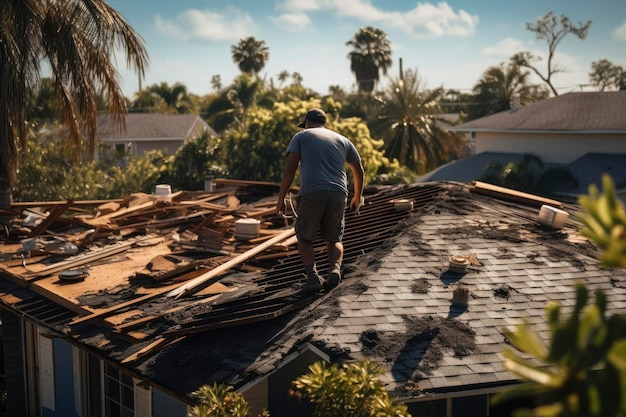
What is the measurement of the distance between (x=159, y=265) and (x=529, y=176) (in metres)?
21.2

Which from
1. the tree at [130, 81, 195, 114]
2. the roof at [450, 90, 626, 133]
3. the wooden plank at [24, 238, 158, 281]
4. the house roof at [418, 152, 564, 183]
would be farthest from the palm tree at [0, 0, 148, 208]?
the tree at [130, 81, 195, 114]

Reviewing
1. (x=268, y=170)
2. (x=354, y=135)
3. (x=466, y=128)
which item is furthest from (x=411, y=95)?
(x=268, y=170)

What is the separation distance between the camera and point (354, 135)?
30625 millimetres

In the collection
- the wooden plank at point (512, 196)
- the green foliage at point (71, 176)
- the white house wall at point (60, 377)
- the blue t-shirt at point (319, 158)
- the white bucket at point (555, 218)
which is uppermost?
the blue t-shirt at point (319, 158)

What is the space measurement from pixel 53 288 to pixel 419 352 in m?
5.31

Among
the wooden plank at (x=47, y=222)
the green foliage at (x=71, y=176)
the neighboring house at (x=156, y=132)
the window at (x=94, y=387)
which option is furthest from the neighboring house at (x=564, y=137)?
the neighboring house at (x=156, y=132)

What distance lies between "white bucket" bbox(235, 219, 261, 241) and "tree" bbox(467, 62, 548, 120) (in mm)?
38891

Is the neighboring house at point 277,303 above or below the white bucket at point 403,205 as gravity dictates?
below

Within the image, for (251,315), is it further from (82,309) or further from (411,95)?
(411,95)

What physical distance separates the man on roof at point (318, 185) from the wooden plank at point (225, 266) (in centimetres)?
163

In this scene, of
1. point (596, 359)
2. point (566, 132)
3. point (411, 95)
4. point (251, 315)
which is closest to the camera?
point (596, 359)

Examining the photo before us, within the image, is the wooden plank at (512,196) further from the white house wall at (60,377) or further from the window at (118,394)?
the white house wall at (60,377)

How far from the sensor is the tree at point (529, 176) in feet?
89.3

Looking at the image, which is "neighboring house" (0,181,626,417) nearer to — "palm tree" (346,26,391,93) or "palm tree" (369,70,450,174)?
"palm tree" (369,70,450,174)
